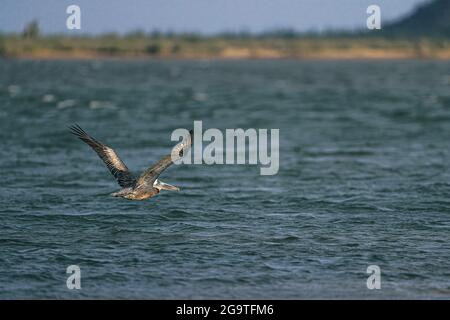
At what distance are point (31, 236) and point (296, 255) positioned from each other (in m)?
5.58

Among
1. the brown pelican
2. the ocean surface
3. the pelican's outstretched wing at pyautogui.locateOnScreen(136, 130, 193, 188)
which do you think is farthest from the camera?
the brown pelican

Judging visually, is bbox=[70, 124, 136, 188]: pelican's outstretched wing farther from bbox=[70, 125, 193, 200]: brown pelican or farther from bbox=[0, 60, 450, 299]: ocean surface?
bbox=[0, 60, 450, 299]: ocean surface

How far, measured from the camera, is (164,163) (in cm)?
1847

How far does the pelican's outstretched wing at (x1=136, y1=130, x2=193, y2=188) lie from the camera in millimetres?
18000

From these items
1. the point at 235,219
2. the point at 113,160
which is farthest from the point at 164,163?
the point at 235,219

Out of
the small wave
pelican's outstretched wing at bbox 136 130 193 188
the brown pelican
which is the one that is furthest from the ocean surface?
the small wave

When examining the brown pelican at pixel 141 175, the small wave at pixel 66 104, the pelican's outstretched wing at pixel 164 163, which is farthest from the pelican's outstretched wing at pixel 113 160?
the small wave at pixel 66 104

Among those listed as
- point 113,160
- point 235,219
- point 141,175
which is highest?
point 113,160

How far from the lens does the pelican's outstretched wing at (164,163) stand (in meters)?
18.0

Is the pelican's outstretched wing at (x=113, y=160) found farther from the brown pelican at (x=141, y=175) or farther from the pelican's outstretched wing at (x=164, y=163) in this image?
the pelican's outstretched wing at (x=164, y=163)

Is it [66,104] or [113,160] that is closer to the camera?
[113,160]

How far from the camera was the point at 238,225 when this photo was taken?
21.6 metres

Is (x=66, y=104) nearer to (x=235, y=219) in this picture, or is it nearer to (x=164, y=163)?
(x=235, y=219)

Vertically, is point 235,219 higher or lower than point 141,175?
lower
